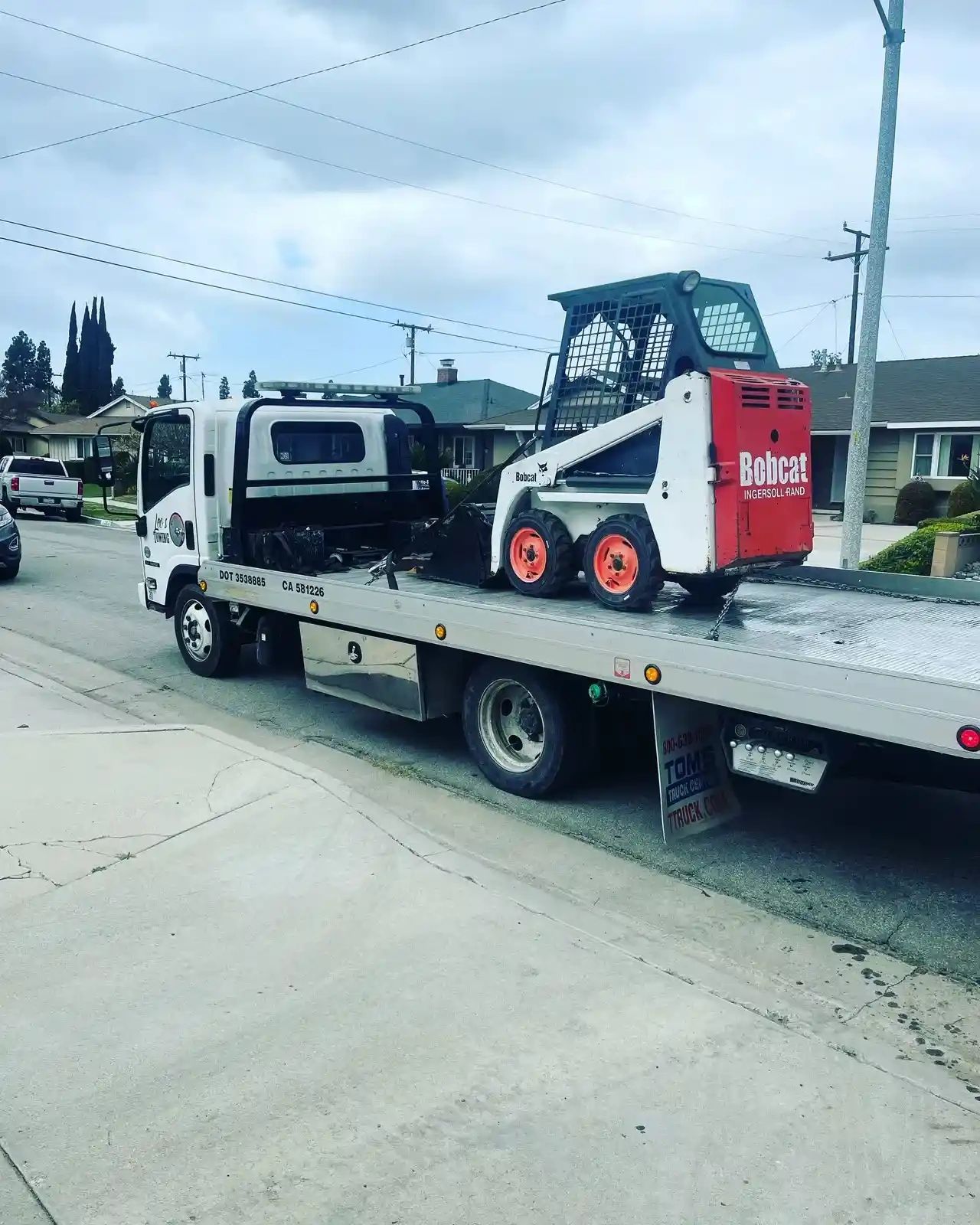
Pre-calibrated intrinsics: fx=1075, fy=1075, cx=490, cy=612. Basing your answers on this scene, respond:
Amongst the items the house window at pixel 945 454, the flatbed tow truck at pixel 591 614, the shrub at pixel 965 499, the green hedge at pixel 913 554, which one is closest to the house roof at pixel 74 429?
the house window at pixel 945 454

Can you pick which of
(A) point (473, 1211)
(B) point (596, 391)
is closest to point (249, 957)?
(A) point (473, 1211)

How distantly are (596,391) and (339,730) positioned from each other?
10.3 ft

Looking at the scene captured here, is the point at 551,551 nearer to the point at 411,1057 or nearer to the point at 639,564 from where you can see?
the point at 639,564

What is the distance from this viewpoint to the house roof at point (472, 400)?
40.9 metres

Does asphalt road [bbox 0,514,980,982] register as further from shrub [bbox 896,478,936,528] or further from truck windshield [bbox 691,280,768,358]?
shrub [bbox 896,478,936,528]

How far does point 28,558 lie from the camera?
59.5ft

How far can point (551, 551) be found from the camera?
Answer: 631 centimetres

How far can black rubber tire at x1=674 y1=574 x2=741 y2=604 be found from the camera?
5914 mm

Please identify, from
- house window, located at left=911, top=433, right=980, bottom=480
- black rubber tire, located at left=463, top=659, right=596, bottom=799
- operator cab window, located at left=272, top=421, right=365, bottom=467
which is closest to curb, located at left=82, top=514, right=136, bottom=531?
operator cab window, located at left=272, top=421, right=365, bottom=467

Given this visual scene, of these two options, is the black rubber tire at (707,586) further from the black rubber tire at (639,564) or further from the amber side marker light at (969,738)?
the amber side marker light at (969,738)

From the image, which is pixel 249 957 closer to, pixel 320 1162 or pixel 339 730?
pixel 320 1162

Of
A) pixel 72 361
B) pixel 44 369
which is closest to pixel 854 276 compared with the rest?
pixel 72 361

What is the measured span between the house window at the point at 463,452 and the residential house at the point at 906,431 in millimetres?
12867

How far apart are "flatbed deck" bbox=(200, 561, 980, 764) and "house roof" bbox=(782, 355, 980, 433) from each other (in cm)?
2116
